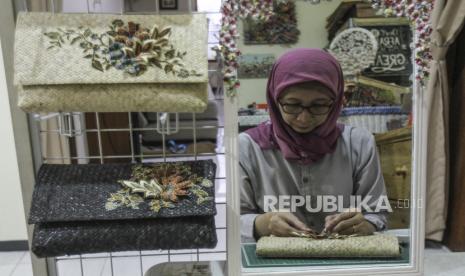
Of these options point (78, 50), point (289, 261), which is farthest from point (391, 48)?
point (78, 50)

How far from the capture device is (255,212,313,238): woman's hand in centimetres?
83

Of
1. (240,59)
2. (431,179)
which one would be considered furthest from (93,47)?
(431,179)

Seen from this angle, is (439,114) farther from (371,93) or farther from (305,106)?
(305,106)

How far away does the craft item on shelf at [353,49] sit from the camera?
782 mm

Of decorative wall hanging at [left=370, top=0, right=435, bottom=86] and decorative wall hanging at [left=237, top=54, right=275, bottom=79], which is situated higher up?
decorative wall hanging at [left=370, top=0, right=435, bottom=86]

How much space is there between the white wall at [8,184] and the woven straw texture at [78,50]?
125cm

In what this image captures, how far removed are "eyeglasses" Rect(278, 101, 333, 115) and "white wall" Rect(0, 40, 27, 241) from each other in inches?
58.8

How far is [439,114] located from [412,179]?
0.66 m

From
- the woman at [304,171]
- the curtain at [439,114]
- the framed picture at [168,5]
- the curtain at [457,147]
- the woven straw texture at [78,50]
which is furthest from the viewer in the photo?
the curtain at [457,147]

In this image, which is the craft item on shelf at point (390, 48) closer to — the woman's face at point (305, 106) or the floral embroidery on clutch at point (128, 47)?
the woman's face at point (305, 106)

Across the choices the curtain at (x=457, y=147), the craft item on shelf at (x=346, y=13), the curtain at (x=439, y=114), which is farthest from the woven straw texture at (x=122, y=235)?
the curtain at (x=457, y=147)

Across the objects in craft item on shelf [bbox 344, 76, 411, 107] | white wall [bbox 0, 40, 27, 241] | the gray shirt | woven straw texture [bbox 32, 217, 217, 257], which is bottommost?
white wall [bbox 0, 40, 27, 241]

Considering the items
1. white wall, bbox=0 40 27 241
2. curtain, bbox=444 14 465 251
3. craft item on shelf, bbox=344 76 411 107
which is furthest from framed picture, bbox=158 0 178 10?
white wall, bbox=0 40 27 241

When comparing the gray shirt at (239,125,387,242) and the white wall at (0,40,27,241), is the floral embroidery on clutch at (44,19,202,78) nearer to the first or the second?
the gray shirt at (239,125,387,242)
